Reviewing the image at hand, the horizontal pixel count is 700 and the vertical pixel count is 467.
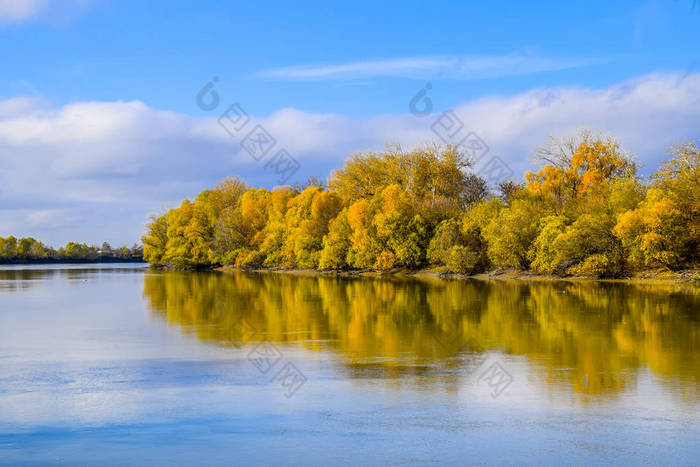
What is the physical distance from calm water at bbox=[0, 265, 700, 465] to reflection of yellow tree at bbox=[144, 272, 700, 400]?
9 centimetres

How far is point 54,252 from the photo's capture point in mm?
138375

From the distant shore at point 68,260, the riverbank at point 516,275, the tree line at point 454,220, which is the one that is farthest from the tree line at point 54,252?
the riverbank at point 516,275

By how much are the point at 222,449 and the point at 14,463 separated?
2.29 meters

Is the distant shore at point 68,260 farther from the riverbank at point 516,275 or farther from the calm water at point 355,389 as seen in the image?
the calm water at point 355,389

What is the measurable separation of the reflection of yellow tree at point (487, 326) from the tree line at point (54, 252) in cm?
10886

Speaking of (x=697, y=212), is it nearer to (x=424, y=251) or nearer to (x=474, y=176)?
(x=424, y=251)

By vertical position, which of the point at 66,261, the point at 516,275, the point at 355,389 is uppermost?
the point at 66,261

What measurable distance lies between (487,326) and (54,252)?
135 m

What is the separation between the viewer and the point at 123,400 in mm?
10516

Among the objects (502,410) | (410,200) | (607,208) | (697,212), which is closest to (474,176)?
(410,200)

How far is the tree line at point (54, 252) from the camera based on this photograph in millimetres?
128625

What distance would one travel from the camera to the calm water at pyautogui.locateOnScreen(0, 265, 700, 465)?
796 cm

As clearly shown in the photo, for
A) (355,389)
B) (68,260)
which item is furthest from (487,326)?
(68,260)

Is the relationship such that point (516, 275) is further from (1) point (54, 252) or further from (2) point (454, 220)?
(1) point (54, 252)
